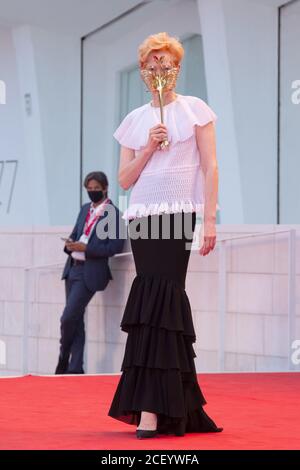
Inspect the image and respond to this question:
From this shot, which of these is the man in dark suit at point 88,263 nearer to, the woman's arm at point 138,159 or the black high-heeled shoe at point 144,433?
the woman's arm at point 138,159

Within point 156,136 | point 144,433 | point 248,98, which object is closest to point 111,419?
point 144,433

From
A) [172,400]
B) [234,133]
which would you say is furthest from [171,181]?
[234,133]

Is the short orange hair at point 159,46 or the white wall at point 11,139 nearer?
the short orange hair at point 159,46

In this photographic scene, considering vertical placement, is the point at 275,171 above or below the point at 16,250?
above

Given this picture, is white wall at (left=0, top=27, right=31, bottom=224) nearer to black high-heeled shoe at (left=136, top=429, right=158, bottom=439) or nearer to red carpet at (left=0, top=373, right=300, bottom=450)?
red carpet at (left=0, top=373, right=300, bottom=450)

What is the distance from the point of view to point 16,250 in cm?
1115

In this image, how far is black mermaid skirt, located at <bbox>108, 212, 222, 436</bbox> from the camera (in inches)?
179

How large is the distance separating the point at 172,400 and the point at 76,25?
321 inches

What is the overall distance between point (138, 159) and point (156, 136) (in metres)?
0.12

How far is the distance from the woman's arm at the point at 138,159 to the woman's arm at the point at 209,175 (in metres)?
0.17

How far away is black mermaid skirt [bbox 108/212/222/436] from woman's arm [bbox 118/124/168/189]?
180 millimetres

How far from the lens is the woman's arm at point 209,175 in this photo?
4621 mm

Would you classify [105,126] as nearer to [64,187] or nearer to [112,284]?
[64,187]

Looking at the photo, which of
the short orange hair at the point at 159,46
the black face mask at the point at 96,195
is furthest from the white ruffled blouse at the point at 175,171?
the black face mask at the point at 96,195
